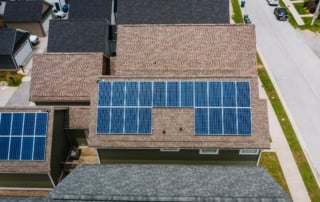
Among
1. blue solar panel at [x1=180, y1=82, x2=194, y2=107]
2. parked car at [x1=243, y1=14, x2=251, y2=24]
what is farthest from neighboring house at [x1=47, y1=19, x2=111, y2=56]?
parked car at [x1=243, y1=14, x2=251, y2=24]

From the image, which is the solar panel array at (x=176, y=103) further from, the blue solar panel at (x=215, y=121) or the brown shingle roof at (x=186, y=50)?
the brown shingle roof at (x=186, y=50)

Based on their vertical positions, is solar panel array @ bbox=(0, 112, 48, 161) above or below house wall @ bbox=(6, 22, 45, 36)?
below

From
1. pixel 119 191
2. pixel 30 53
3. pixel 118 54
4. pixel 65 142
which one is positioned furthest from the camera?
pixel 30 53

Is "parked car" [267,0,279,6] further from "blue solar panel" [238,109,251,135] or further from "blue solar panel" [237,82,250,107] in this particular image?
"blue solar panel" [238,109,251,135]

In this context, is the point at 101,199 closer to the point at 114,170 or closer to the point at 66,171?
the point at 114,170

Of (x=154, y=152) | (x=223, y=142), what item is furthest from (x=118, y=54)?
(x=223, y=142)

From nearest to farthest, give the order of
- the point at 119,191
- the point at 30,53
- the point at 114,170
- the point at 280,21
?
the point at 119,191 → the point at 114,170 → the point at 30,53 → the point at 280,21

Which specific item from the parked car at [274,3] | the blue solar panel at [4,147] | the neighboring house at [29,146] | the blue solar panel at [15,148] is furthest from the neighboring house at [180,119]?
the parked car at [274,3]
